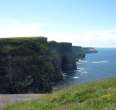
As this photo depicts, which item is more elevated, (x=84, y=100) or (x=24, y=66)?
(x=84, y=100)

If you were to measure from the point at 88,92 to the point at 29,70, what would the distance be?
4386 inches

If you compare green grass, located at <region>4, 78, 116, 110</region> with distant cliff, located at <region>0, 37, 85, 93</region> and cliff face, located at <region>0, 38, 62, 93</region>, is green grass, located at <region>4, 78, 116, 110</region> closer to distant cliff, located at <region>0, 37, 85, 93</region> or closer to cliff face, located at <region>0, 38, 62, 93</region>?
cliff face, located at <region>0, 38, 62, 93</region>

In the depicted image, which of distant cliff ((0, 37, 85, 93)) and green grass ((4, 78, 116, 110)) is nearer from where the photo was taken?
green grass ((4, 78, 116, 110))

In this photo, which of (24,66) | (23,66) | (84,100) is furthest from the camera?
(24,66)

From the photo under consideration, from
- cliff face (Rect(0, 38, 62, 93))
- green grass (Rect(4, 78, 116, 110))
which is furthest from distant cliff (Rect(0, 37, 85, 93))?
green grass (Rect(4, 78, 116, 110))

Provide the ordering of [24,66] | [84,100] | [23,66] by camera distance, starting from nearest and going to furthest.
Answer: [84,100]
[23,66]
[24,66]

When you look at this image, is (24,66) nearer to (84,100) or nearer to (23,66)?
(23,66)

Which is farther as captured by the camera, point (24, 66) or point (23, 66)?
point (24, 66)

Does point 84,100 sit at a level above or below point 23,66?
above

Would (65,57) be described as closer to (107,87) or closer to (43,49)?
(43,49)

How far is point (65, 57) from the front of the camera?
653 ft

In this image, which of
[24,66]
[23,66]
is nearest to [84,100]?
[23,66]

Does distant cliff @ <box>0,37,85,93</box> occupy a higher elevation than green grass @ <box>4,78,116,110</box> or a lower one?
lower

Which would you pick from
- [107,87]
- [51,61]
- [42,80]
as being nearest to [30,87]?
[42,80]
